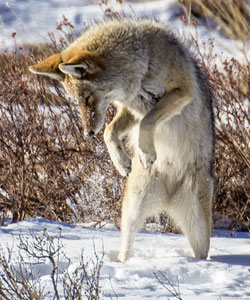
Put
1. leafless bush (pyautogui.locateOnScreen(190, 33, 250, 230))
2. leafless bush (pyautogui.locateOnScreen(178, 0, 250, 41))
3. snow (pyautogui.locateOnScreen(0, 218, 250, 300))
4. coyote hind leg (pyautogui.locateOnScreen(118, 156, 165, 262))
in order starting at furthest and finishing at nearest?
leafless bush (pyautogui.locateOnScreen(190, 33, 250, 230))
leafless bush (pyautogui.locateOnScreen(178, 0, 250, 41))
coyote hind leg (pyautogui.locateOnScreen(118, 156, 165, 262))
snow (pyautogui.locateOnScreen(0, 218, 250, 300))

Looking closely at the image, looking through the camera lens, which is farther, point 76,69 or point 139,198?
point 139,198

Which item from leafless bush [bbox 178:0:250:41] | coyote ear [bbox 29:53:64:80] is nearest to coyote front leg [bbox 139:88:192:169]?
coyote ear [bbox 29:53:64:80]

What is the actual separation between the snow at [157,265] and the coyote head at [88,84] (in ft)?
3.22

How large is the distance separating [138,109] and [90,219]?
6.04ft

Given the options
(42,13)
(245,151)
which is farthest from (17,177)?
(42,13)

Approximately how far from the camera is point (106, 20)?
4.89 meters

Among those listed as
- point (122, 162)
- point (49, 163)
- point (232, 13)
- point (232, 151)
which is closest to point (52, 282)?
point (122, 162)

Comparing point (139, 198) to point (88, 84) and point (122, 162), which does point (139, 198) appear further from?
point (88, 84)

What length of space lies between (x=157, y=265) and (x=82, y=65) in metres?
1.44

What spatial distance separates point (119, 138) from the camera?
4.88 metres

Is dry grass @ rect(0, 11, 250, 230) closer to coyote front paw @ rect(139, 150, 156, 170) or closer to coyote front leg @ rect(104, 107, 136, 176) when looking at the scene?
coyote front leg @ rect(104, 107, 136, 176)

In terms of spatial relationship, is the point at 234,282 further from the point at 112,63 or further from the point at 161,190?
the point at 112,63

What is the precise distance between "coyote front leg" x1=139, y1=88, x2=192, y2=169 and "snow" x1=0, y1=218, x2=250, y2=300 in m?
0.89

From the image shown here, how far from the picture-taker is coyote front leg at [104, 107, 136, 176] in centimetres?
474
